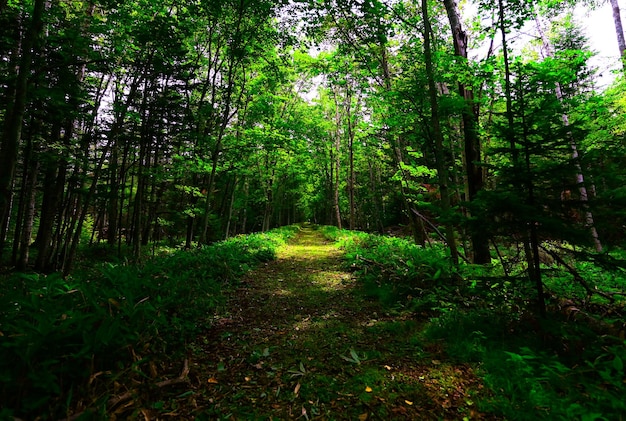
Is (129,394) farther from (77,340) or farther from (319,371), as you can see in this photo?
(319,371)

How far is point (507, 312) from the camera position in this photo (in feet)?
12.3

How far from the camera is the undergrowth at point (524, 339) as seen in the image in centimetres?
214

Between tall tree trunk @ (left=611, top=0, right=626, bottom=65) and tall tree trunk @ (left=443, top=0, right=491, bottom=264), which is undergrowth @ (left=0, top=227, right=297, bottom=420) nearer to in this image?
tall tree trunk @ (left=443, top=0, right=491, bottom=264)

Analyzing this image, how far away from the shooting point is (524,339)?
317 cm

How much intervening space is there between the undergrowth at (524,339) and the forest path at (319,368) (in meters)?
0.32

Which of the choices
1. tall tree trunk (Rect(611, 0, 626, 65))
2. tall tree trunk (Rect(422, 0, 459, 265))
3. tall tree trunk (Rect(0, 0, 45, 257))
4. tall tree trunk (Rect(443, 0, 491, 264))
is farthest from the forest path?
tall tree trunk (Rect(611, 0, 626, 65))

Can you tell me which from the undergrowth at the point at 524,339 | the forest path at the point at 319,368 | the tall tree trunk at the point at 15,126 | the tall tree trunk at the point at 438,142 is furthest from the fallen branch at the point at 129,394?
the tall tree trunk at the point at 438,142

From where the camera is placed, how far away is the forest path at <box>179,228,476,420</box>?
8.17ft

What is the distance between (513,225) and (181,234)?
25.3 meters

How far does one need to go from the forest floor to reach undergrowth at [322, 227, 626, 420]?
250 millimetres

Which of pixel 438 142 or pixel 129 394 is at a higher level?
pixel 438 142

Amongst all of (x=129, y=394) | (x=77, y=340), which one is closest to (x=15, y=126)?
(x=77, y=340)

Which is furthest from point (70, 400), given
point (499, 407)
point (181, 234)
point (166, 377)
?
point (181, 234)

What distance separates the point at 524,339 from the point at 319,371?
2.40 metres
